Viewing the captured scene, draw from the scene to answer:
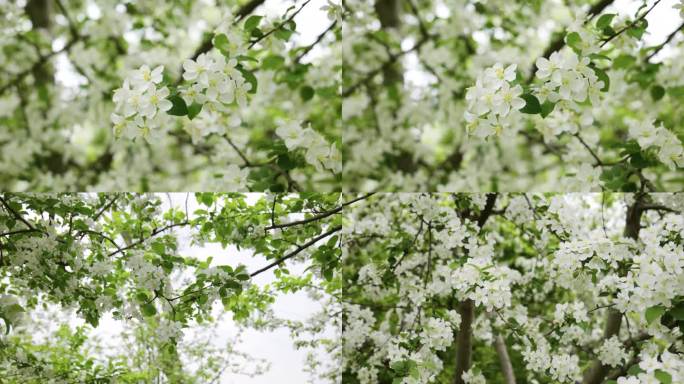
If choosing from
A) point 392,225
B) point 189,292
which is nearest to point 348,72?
point 392,225

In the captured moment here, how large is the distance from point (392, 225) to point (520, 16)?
1.30m

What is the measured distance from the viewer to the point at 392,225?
2299 millimetres

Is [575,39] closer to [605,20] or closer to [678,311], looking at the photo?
[605,20]

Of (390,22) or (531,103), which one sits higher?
(390,22)

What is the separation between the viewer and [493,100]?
149cm

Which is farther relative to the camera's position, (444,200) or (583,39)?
(444,200)

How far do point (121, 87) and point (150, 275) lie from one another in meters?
1.30

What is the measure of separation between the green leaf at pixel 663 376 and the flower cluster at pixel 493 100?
26.5 inches

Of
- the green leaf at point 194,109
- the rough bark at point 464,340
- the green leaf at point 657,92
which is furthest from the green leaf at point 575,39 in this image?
the green leaf at point 657,92

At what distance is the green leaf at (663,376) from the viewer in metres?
1.60

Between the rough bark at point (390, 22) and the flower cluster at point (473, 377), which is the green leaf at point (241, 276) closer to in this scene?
the flower cluster at point (473, 377)

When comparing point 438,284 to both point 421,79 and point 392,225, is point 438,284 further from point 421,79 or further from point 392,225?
point 421,79

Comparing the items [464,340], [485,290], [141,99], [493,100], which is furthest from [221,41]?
[464,340]

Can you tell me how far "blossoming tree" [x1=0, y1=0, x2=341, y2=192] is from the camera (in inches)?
107
